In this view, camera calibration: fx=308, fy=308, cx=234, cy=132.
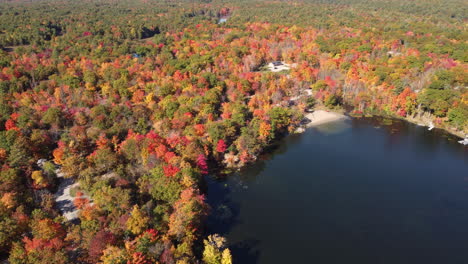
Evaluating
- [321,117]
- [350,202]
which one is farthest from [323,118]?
[350,202]

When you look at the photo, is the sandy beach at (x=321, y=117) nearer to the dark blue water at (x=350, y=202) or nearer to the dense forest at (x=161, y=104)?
the dense forest at (x=161, y=104)

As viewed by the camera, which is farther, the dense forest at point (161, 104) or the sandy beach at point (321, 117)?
the sandy beach at point (321, 117)

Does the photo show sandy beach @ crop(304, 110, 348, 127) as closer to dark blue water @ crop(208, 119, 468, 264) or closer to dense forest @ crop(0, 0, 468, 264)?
dense forest @ crop(0, 0, 468, 264)

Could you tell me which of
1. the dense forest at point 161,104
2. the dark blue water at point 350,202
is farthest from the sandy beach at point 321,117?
the dark blue water at point 350,202

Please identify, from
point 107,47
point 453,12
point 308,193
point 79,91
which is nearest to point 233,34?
point 107,47

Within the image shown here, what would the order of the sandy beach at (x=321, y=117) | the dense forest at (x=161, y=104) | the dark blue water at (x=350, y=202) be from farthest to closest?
1. the sandy beach at (x=321, y=117)
2. the dark blue water at (x=350, y=202)
3. the dense forest at (x=161, y=104)

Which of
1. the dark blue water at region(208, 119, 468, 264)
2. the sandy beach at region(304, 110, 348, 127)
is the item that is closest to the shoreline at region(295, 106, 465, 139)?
the sandy beach at region(304, 110, 348, 127)
